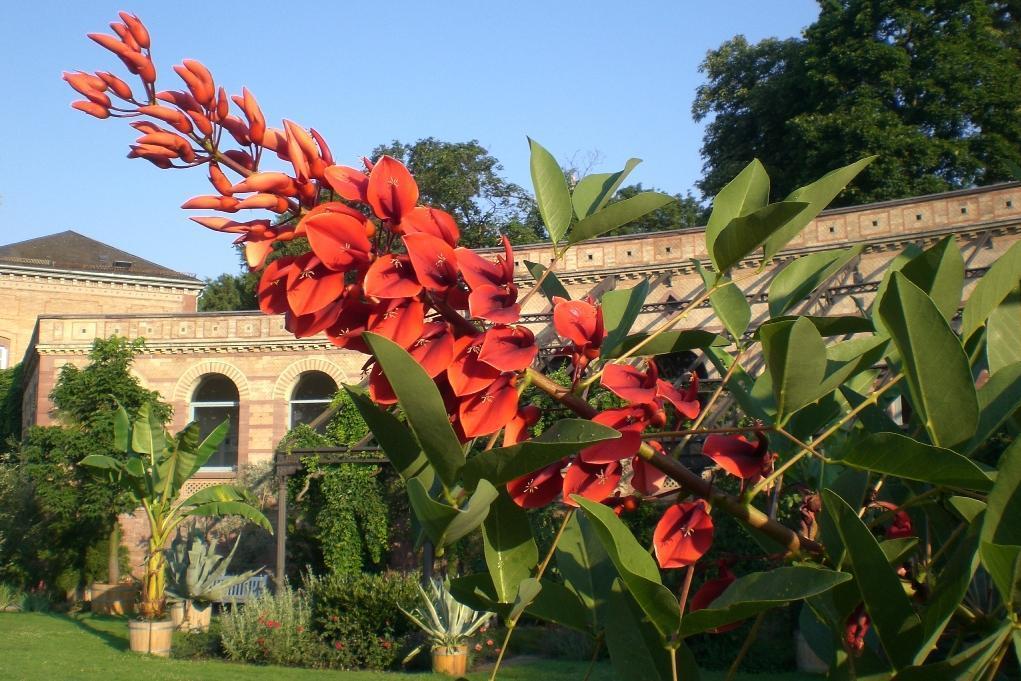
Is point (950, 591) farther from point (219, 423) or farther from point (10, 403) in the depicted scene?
point (10, 403)

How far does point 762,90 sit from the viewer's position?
30078 mm

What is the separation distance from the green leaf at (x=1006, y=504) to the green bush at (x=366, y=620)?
14241mm

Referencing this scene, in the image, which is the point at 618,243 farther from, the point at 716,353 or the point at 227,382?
the point at 716,353

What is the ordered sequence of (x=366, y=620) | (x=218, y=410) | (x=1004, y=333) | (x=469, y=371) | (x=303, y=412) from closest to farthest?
(x=469, y=371) < (x=1004, y=333) < (x=366, y=620) < (x=303, y=412) < (x=218, y=410)

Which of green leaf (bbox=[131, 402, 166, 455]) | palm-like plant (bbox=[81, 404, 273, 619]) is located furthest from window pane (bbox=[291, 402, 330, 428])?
green leaf (bbox=[131, 402, 166, 455])

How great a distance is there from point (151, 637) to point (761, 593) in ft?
52.6

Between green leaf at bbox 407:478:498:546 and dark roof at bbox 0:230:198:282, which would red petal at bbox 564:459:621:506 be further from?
dark roof at bbox 0:230:198:282

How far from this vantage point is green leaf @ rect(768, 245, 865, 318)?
127 centimetres

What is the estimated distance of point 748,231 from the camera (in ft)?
3.30

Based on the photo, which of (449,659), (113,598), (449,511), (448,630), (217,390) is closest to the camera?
(449,511)

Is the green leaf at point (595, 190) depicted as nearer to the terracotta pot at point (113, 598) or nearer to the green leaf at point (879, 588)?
the green leaf at point (879, 588)

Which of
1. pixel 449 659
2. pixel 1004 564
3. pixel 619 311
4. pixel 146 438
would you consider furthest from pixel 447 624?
pixel 1004 564

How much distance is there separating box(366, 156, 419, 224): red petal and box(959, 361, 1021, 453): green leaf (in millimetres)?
602

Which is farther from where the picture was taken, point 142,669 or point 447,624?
point 447,624
